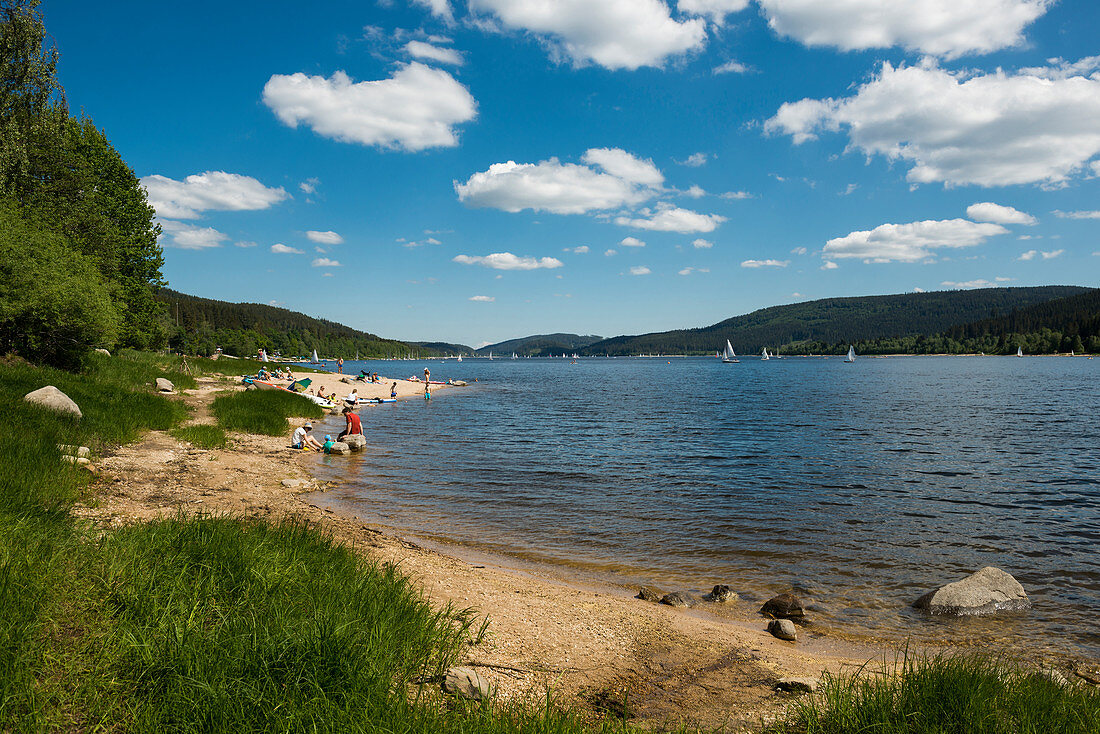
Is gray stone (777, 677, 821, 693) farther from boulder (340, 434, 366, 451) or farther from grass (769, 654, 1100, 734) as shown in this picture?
boulder (340, 434, 366, 451)

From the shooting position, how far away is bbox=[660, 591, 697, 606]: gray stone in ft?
33.8

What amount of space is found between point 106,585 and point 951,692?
323 inches

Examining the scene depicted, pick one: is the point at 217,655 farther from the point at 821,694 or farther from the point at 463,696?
the point at 821,694

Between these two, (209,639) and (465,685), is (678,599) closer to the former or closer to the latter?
(465,685)

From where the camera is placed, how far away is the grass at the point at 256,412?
2619 centimetres

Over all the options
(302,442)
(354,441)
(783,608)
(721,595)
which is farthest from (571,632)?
(354,441)

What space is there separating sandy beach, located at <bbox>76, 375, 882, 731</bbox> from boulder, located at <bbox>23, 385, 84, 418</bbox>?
6.10 feet

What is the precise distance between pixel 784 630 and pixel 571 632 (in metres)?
3.71

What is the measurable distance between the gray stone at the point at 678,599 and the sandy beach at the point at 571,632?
0.30 m

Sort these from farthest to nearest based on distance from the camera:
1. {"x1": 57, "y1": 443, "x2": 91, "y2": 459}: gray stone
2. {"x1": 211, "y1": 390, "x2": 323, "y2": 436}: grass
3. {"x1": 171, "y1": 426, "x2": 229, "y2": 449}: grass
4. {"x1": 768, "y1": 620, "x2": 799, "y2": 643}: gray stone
A: {"x1": 211, "y1": 390, "x2": 323, "y2": 436}: grass
{"x1": 171, "y1": 426, "x2": 229, "y2": 449}: grass
{"x1": 57, "y1": 443, "x2": 91, "y2": 459}: gray stone
{"x1": 768, "y1": 620, "x2": 799, "y2": 643}: gray stone

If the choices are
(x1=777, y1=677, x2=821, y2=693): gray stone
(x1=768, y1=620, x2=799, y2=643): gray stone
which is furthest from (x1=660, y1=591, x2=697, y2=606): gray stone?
(x1=777, y1=677, x2=821, y2=693): gray stone

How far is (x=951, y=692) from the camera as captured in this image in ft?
16.6

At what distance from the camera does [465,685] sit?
5219mm

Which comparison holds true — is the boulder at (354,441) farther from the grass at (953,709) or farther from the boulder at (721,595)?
the grass at (953,709)
